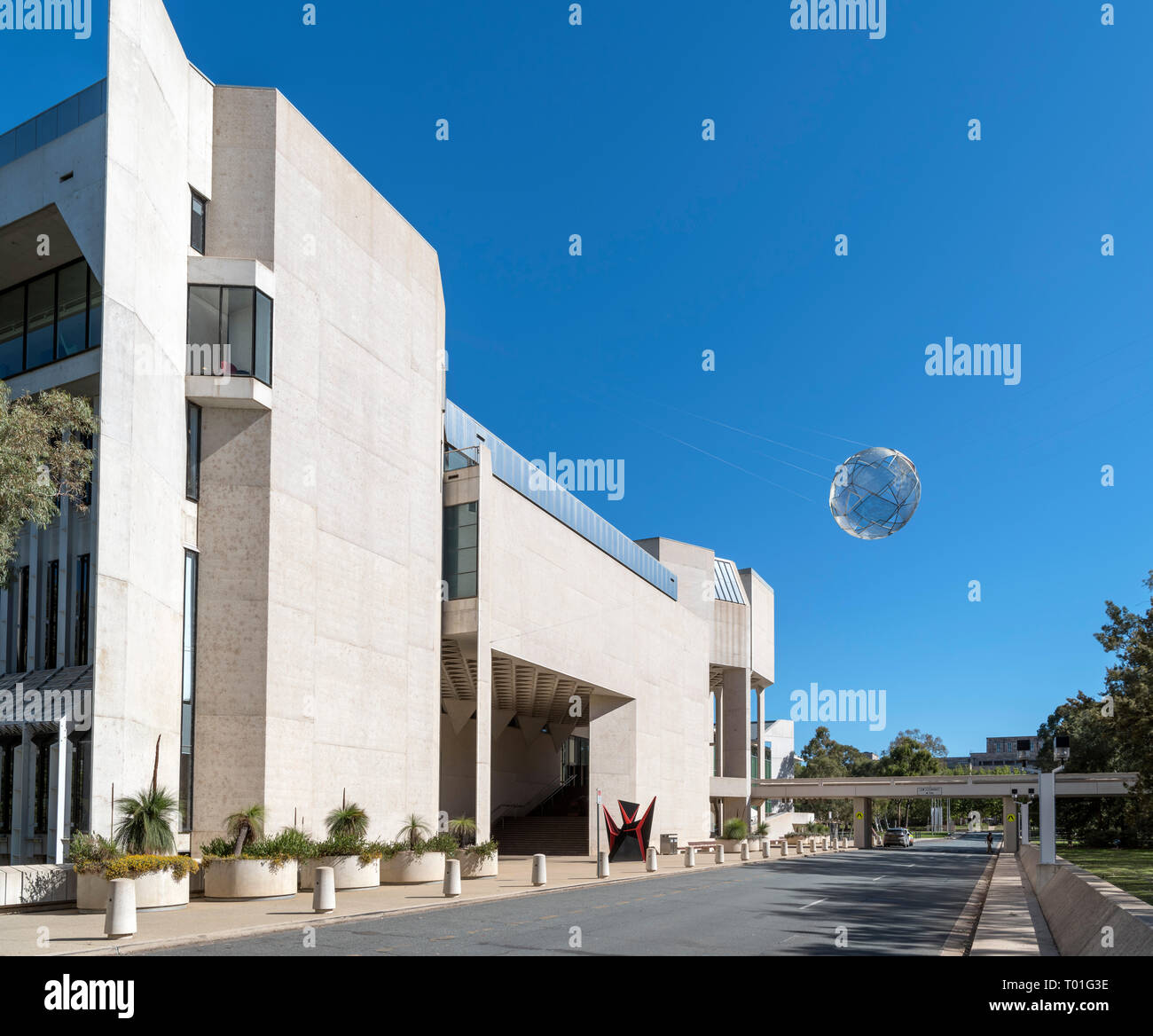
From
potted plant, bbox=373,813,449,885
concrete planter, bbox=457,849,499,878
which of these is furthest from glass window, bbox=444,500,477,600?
potted plant, bbox=373,813,449,885

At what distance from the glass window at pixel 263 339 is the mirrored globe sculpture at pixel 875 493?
50.5ft

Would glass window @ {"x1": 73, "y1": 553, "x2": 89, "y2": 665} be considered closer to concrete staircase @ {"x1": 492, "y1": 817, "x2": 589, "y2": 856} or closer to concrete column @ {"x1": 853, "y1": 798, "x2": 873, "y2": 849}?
concrete staircase @ {"x1": 492, "y1": 817, "x2": 589, "y2": 856}

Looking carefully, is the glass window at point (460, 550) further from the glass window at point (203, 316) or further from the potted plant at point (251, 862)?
the potted plant at point (251, 862)

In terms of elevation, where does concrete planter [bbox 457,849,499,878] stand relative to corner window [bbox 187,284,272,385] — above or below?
below

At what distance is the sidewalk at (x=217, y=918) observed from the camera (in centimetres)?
1539

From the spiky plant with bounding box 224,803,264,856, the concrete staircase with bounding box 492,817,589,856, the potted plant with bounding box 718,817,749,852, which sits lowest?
the potted plant with bounding box 718,817,749,852

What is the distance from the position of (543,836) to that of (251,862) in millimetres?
33479

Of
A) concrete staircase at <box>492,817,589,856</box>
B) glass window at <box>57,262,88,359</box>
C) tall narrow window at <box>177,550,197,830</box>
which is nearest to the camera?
tall narrow window at <box>177,550,197,830</box>

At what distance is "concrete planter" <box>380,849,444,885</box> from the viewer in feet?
92.7

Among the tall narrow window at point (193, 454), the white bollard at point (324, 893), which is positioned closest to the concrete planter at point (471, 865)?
the white bollard at point (324, 893)

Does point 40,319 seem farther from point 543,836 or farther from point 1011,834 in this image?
point 1011,834

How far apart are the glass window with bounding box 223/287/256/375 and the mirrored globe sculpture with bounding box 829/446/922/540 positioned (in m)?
15.8

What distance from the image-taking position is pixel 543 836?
55.1m

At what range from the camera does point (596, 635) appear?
4925 centimetres
